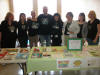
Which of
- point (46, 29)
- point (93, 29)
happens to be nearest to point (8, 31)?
point (46, 29)

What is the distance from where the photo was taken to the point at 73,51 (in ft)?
7.05

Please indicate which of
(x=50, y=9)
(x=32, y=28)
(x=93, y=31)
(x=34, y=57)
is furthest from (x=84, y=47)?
(x=50, y=9)

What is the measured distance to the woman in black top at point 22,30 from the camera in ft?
9.68

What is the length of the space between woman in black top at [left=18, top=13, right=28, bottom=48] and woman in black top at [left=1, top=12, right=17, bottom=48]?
12 centimetres

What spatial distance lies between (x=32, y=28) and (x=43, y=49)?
0.95m

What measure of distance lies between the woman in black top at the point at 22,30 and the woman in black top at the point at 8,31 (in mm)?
119

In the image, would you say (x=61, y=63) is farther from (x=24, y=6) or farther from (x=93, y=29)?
(x=24, y=6)

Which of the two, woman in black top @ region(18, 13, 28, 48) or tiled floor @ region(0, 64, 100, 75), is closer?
tiled floor @ region(0, 64, 100, 75)

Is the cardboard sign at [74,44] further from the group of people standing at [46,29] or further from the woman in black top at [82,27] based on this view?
the woman in black top at [82,27]

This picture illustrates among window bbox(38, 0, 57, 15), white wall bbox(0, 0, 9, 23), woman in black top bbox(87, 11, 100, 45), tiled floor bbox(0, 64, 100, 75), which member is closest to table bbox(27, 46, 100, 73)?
tiled floor bbox(0, 64, 100, 75)

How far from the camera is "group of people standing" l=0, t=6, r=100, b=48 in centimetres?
282

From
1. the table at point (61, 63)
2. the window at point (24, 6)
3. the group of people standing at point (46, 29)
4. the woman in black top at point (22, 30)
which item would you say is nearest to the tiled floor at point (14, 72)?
the group of people standing at point (46, 29)

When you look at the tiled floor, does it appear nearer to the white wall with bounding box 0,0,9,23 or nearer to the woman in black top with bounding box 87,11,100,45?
the woman in black top with bounding box 87,11,100,45

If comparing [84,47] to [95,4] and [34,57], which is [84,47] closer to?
[34,57]
